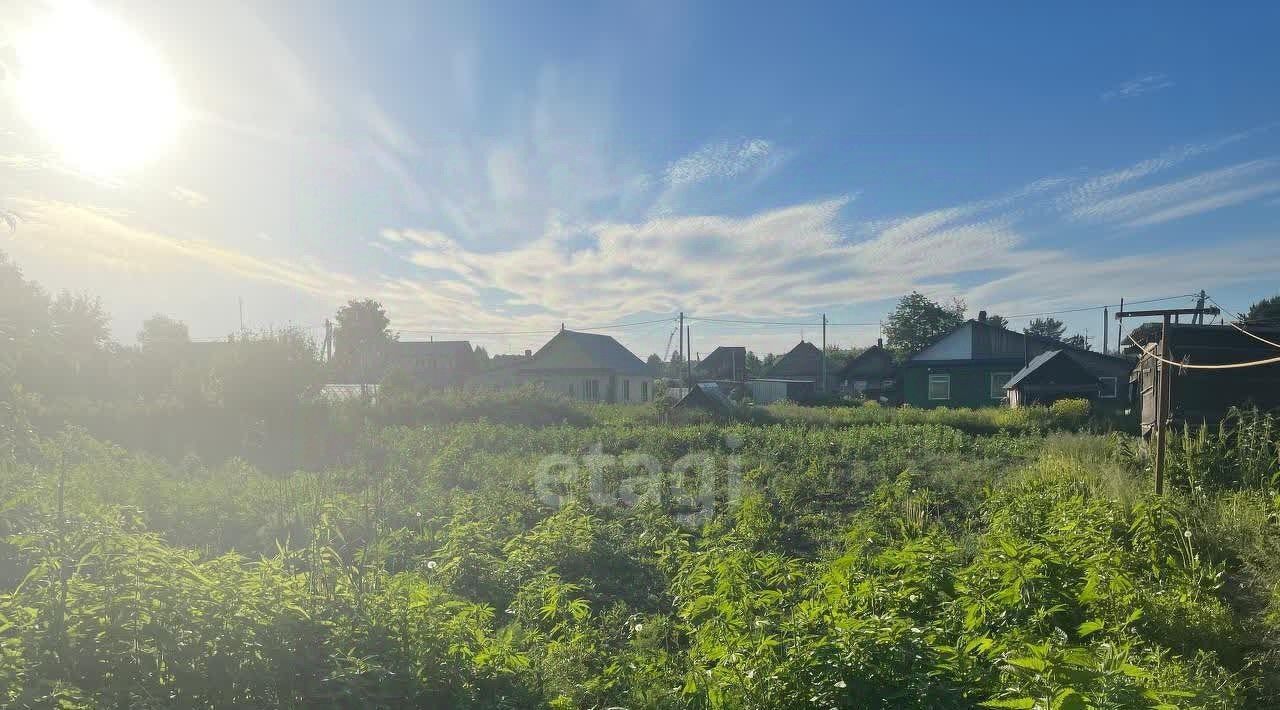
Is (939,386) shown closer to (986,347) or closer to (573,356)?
(986,347)

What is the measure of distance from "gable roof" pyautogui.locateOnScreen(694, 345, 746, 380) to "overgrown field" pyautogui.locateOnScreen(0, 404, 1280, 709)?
4465 centimetres

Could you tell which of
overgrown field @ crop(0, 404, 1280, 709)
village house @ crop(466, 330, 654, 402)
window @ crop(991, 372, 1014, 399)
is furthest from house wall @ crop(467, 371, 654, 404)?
overgrown field @ crop(0, 404, 1280, 709)

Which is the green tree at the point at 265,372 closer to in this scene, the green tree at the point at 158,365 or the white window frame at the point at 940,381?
the green tree at the point at 158,365

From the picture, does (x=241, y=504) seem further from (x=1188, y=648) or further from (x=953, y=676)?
(x=1188, y=648)

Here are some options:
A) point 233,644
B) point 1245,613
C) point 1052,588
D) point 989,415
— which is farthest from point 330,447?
point 989,415

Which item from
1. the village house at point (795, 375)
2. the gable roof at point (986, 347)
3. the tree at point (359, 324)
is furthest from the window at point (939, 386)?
the tree at point (359, 324)

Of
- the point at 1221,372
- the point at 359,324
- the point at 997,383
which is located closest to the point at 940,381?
the point at 997,383

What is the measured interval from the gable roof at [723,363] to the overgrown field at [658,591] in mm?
44646

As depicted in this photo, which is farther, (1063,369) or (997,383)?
(997,383)

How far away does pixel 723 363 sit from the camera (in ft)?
195

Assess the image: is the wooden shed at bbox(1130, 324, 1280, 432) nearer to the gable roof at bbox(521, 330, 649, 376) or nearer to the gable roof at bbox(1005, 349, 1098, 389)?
the gable roof at bbox(1005, 349, 1098, 389)

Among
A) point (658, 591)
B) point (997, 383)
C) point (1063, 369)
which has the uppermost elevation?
point (1063, 369)

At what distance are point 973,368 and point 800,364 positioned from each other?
58.0 ft

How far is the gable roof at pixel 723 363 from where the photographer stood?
179ft
